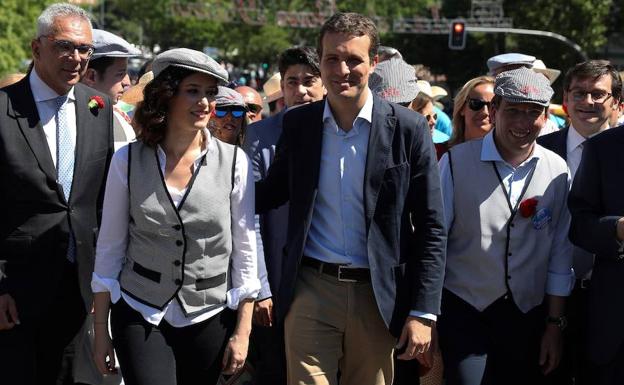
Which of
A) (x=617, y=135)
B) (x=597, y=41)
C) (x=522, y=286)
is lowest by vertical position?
(x=597, y=41)

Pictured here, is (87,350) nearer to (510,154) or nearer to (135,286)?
(135,286)

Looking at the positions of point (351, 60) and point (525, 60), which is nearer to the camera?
point (351, 60)

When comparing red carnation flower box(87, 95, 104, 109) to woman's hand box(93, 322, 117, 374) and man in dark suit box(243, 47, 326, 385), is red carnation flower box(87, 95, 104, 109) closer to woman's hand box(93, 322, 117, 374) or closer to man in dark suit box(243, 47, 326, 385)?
man in dark suit box(243, 47, 326, 385)

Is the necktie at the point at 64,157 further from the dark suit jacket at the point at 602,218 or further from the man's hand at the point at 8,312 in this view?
the dark suit jacket at the point at 602,218

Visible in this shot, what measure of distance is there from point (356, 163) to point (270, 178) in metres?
0.50

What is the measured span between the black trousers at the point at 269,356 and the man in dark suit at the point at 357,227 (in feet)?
3.00

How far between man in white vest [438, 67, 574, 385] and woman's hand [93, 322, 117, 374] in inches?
68.6

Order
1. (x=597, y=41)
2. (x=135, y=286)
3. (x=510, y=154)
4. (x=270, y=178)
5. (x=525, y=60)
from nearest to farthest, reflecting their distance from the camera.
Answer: (x=135, y=286) → (x=270, y=178) → (x=510, y=154) → (x=525, y=60) → (x=597, y=41)

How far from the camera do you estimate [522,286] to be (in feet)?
17.8

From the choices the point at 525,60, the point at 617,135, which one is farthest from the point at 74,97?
the point at 525,60

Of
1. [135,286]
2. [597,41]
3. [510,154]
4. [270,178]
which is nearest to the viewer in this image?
[135,286]

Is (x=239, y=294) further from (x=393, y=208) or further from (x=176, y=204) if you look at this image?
(x=393, y=208)

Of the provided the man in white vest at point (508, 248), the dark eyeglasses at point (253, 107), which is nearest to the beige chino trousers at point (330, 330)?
the man in white vest at point (508, 248)

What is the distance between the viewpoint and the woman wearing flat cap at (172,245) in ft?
15.1
